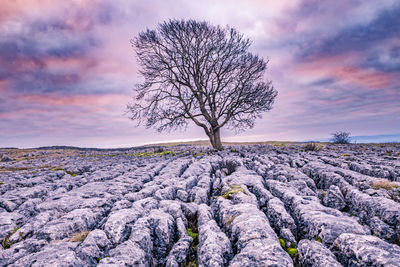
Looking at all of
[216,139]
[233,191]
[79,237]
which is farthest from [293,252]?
[216,139]

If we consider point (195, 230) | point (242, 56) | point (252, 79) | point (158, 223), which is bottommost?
point (195, 230)

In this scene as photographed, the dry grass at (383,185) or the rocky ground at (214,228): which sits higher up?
the dry grass at (383,185)

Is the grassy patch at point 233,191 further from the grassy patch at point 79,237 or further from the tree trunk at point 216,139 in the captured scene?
the tree trunk at point 216,139

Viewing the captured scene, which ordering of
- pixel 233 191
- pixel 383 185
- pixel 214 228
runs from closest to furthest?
pixel 214 228 → pixel 383 185 → pixel 233 191

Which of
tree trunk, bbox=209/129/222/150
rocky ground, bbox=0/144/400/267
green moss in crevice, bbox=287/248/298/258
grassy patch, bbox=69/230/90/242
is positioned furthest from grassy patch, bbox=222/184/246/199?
tree trunk, bbox=209/129/222/150

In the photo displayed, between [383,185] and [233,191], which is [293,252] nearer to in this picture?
[233,191]

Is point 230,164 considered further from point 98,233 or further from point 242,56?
point 242,56

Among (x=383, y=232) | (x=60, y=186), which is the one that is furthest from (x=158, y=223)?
(x=60, y=186)

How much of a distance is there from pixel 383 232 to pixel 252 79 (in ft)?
74.5

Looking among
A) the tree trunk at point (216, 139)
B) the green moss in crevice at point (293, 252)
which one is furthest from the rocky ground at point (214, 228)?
the tree trunk at point (216, 139)

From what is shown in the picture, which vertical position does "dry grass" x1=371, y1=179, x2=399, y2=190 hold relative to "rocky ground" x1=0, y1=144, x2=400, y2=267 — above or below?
above

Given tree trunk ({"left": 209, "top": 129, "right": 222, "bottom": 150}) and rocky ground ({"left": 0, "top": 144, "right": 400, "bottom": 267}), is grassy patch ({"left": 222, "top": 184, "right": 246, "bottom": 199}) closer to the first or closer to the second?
rocky ground ({"left": 0, "top": 144, "right": 400, "bottom": 267})

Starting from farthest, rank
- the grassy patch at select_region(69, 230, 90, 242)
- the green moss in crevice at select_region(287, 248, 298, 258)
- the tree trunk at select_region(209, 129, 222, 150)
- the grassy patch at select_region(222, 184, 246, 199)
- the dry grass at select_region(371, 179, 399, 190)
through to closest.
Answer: the tree trunk at select_region(209, 129, 222, 150) < the grassy patch at select_region(222, 184, 246, 199) < the dry grass at select_region(371, 179, 399, 190) < the grassy patch at select_region(69, 230, 90, 242) < the green moss in crevice at select_region(287, 248, 298, 258)

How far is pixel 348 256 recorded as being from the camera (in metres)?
3.28
